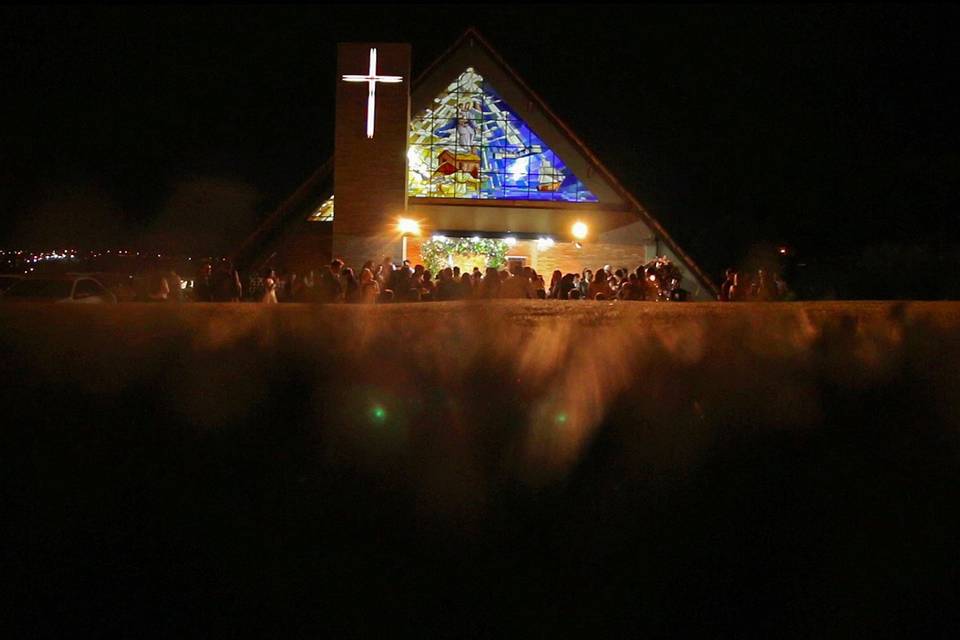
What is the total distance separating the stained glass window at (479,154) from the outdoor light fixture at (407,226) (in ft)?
4.75

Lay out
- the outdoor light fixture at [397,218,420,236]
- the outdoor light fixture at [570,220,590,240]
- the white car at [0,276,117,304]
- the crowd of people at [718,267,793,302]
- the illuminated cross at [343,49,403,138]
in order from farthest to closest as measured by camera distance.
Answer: the outdoor light fixture at [570,220,590,240], the outdoor light fixture at [397,218,420,236], the illuminated cross at [343,49,403,138], the white car at [0,276,117,304], the crowd of people at [718,267,793,302]

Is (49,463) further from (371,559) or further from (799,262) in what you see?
(799,262)

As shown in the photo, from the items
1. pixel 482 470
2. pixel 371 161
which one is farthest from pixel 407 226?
pixel 482 470

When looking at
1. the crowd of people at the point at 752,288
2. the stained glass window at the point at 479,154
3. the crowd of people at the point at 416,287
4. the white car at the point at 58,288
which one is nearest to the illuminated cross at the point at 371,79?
the stained glass window at the point at 479,154

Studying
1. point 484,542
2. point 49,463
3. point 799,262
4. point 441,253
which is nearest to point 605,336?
point 484,542

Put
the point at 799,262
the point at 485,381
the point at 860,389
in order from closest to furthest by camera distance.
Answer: the point at 485,381, the point at 860,389, the point at 799,262

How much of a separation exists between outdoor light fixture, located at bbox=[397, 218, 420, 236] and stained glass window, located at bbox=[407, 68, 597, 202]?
145cm

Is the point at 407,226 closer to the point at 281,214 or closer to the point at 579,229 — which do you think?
the point at 281,214

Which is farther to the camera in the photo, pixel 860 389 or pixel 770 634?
pixel 860 389

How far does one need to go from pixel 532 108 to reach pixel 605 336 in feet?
54.1

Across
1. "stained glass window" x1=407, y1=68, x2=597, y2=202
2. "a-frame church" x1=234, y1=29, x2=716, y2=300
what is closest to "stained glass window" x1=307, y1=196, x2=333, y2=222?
"a-frame church" x1=234, y1=29, x2=716, y2=300

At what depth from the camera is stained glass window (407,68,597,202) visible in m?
20.5

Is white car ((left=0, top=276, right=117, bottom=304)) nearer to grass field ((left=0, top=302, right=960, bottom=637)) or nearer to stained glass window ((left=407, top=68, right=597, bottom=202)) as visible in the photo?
stained glass window ((left=407, top=68, right=597, bottom=202))

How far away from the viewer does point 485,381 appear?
14.6 ft
